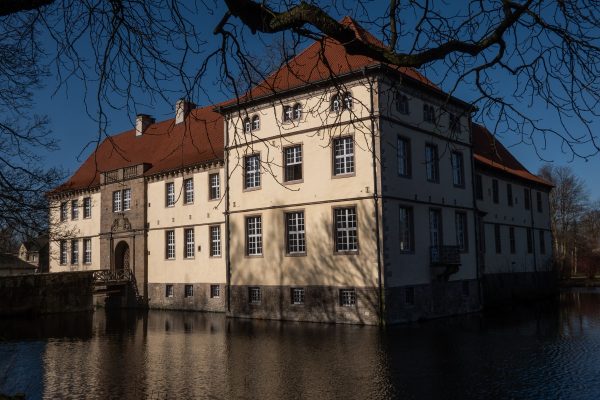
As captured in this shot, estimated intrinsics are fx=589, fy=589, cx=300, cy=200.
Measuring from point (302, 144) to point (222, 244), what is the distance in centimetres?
793

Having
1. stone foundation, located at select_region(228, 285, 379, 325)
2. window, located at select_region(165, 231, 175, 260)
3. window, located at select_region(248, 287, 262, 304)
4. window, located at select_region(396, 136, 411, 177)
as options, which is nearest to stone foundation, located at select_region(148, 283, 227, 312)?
window, located at select_region(165, 231, 175, 260)

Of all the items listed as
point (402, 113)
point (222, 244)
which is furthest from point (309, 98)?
point (222, 244)

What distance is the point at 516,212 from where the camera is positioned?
38.4 metres

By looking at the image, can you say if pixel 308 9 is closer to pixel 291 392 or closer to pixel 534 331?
pixel 291 392

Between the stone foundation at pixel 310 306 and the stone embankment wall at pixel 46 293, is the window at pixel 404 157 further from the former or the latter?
the stone embankment wall at pixel 46 293

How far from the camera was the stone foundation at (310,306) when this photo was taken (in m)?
22.6

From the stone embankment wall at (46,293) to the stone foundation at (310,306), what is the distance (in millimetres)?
10612

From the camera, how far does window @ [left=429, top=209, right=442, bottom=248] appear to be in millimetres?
25766

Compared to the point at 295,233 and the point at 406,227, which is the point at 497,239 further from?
the point at 295,233

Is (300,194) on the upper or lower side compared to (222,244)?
upper

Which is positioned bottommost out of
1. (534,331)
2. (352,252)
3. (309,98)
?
(534,331)

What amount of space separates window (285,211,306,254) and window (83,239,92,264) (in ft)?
63.3

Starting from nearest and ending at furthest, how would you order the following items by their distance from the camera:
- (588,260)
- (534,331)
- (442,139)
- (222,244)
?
(534,331) → (442,139) → (222,244) → (588,260)

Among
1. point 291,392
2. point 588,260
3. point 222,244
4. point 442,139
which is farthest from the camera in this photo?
point 588,260
